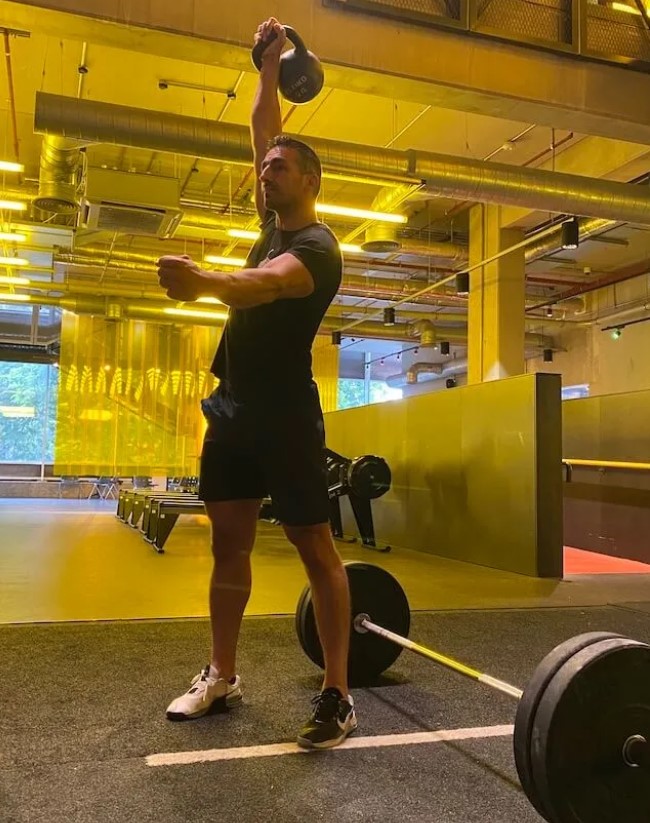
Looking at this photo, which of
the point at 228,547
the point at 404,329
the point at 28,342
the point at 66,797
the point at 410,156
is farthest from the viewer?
the point at 28,342

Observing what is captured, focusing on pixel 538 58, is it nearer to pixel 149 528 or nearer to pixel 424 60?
pixel 424 60

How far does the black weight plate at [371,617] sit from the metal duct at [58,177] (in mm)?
Answer: 4739

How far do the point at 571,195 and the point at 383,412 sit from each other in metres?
2.60

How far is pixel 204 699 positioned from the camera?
168 cm

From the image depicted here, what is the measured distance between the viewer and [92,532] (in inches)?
259

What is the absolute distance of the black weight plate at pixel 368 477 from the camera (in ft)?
18.7

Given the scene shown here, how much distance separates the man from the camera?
5.02 ft

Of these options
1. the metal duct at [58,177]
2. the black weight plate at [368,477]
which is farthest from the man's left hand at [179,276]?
the metal duct at [58,177]

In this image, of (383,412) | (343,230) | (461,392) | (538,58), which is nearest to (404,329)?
(343,230)

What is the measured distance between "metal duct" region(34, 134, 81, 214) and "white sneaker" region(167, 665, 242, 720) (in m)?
4.86

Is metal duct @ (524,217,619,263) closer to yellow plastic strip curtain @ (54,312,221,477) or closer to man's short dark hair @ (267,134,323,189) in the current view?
yellow plastic strip curtain @ (54,312,221,477)

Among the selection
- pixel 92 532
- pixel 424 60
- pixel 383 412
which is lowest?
pixel 92 532

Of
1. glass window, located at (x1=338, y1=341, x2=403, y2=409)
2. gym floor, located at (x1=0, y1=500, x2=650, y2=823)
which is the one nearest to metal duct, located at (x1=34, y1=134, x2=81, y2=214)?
gym floor, located at (x1=0, y1=500, x2=650, y2=823)

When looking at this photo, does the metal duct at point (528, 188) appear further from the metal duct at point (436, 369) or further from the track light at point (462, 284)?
the metal duct at point (436, 369)
